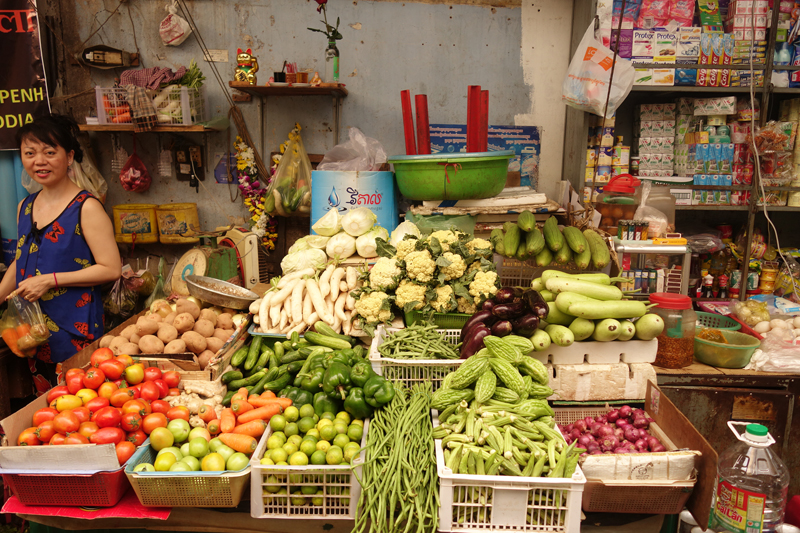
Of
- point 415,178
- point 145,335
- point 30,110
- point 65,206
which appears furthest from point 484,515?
point 30,110

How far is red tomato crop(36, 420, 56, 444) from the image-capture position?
2.05 meters

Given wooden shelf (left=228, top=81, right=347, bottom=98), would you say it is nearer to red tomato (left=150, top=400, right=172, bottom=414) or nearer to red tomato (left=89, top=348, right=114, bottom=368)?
red tomato (left=89, top=348, right=114, bottom=368)

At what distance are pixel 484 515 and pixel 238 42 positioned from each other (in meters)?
4.57

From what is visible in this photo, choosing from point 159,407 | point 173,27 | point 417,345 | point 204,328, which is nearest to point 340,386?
point 417,345

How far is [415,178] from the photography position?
3803 millimetres

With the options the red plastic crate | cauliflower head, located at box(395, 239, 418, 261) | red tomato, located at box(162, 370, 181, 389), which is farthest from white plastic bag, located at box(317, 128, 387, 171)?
the red plastic crate

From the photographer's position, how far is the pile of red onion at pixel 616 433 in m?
2.14

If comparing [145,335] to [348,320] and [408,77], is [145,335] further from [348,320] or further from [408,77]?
[408,77]

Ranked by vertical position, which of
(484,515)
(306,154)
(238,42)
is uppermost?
(238,42)

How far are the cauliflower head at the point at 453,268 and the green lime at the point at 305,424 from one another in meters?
1.20

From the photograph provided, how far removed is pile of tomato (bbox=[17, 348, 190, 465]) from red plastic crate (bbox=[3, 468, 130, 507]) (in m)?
0.09

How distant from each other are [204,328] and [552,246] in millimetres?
2139

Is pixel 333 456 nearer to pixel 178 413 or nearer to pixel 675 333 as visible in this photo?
pixel 178 413

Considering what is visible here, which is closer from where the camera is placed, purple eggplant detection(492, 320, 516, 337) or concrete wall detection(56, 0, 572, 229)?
purple eggplant detection(492, 320, 516, 337)
